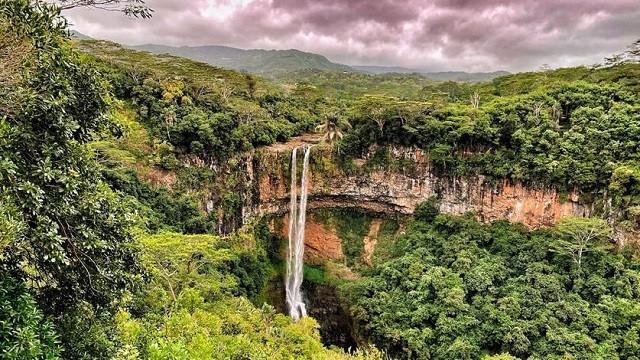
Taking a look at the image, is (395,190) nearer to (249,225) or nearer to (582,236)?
(249,225)

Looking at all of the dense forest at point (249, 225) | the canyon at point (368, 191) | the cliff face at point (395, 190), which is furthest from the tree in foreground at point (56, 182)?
the cliff face at point (395, 190)

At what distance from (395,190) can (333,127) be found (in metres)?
5.90

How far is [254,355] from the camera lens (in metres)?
10.2

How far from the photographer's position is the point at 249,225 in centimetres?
2838

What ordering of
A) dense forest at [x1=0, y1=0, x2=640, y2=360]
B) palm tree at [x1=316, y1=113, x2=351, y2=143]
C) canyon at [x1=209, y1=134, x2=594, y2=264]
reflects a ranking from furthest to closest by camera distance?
palm tree at [x1=316, y1=113, x2=351, y2=143] < canyon at [x1=209, y1=134, x2=594, y2=264] < dense forest at [x1=0, y1=0, x2=640, y2=360]

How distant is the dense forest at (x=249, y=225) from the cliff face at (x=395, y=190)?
69 centimetres

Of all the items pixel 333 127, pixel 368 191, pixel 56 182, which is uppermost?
pixel 56 182

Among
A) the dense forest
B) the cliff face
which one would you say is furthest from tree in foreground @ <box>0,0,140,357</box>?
the cliff face

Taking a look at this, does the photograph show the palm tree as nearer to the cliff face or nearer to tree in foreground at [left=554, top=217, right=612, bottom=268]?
the cliff face

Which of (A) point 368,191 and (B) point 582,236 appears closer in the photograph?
(B) point 582,236

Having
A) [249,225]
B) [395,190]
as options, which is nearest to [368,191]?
[395,190]

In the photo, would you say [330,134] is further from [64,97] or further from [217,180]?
[64,97]

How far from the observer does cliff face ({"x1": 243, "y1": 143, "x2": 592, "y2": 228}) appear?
2647 cm

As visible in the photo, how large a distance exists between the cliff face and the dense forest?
693mm
